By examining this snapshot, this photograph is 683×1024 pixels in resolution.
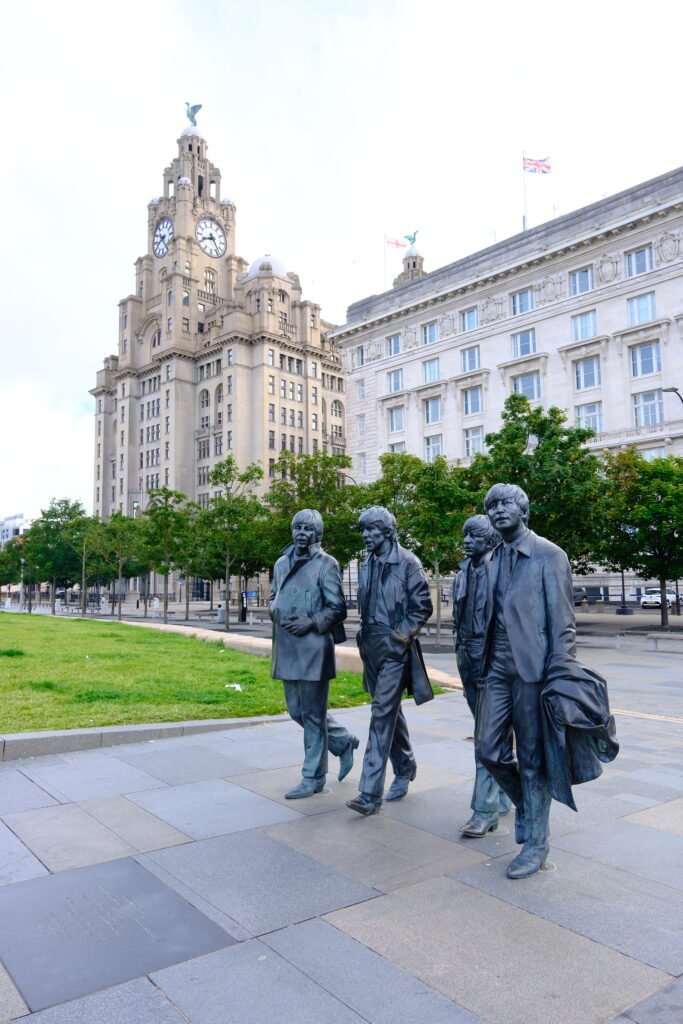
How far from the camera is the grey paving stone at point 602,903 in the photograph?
3.50 m

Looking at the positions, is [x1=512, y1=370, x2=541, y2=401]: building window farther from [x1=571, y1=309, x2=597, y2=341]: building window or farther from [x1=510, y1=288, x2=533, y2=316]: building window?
[x1=510, y1=288, x2=533, y2=316]: building window

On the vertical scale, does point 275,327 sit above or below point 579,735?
above

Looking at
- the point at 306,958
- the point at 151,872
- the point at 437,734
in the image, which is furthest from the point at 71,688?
the point at 306,958

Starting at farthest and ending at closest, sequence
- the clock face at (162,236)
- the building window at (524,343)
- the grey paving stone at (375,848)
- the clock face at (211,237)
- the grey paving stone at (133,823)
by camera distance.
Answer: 1. the clock face at (162,236)
2. the clock face at (211,237)
3. the building window at (524,343)
4. the grey paving stone at (133,823)
5. the grey paving stone at (375,848)

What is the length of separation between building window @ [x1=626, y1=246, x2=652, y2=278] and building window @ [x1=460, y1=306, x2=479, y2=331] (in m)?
11.2

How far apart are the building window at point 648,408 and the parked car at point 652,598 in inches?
406

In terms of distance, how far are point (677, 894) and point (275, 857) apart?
239cm

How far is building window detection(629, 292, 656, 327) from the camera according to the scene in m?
44.0

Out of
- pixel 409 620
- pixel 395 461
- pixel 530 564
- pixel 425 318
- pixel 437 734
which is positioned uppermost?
pixel 425 318

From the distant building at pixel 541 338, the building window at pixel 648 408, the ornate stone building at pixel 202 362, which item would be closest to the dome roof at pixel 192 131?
the ornate stone building at pixel 202 362

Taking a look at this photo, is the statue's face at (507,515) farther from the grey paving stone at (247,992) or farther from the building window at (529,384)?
the building window at (529,384)

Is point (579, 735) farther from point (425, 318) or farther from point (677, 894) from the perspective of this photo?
point (425, 318)

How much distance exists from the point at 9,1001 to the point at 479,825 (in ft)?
10.2

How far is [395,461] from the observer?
29.0m
